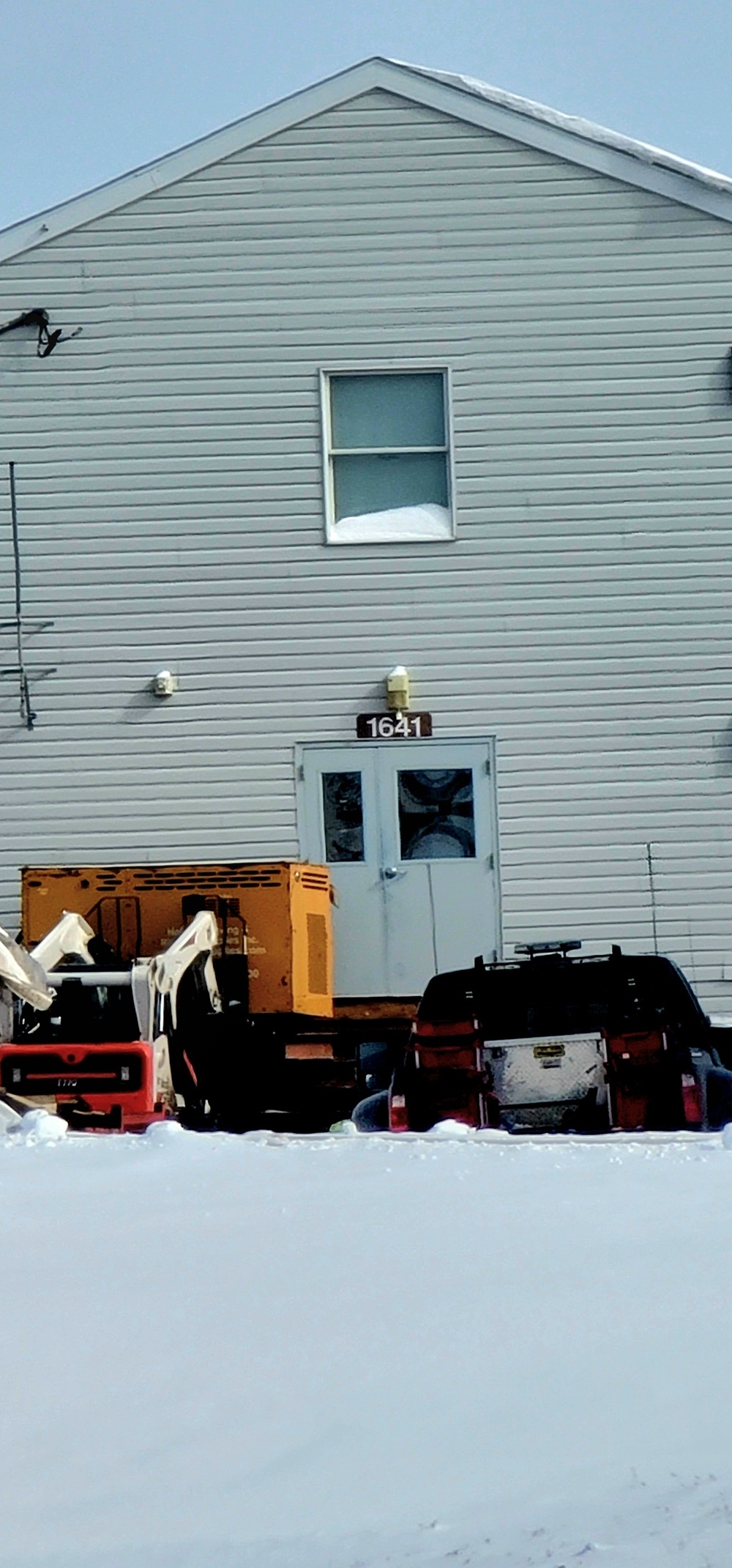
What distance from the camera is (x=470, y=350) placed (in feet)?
53.6

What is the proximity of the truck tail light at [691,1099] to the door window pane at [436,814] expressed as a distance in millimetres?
6292

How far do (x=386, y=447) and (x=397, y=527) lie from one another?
2.06ft

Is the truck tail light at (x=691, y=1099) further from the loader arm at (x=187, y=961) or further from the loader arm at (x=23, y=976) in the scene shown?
the loader arm at (x=23, y=976)

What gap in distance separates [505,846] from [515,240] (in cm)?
469

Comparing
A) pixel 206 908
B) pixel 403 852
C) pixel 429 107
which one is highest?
pixel 429 107

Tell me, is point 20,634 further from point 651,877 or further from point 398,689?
point 651,877

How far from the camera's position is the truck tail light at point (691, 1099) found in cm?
1005

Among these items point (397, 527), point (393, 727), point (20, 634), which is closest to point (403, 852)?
point (393, 727)

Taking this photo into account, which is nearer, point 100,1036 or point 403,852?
point 100,1036

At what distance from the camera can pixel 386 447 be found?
16.4 meters

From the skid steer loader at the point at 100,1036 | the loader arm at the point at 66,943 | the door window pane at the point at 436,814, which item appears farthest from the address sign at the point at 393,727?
the skid steer loader at the point at 100,1036

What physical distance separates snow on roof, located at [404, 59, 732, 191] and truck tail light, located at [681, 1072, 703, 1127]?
28.3 ft

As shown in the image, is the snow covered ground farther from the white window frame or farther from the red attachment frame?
the white window frame

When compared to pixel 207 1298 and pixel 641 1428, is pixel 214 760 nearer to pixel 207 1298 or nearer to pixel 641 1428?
pixel 207 1298
